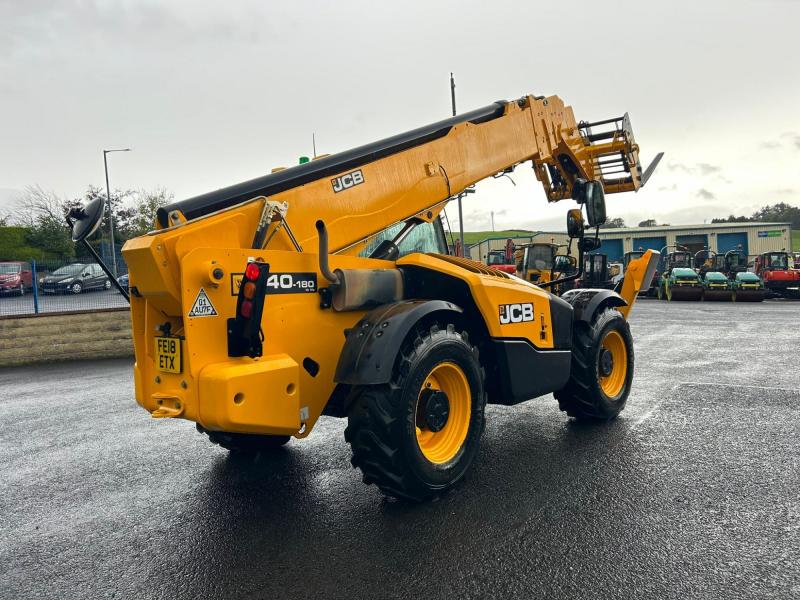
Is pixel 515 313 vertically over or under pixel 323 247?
under

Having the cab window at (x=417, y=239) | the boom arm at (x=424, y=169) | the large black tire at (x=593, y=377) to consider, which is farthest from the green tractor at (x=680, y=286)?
the cab window at (x=417, y=239)

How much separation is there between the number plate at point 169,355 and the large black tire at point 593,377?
3424 mm

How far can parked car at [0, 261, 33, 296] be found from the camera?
13.1 metres

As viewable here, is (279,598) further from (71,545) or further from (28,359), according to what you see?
(28,359)

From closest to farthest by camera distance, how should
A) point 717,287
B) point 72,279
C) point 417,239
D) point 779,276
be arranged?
1. point 417,239
2. point 72,279
3. point 717,287
4. point 779,276

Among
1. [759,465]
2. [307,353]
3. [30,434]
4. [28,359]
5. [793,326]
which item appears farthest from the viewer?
[793,326]

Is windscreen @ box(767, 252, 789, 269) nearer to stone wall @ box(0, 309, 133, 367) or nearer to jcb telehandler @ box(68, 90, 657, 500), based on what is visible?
jcb telehandler @ box(68, 90, 657, 500)

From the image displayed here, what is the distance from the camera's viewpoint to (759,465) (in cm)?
440

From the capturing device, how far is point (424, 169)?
4797mm

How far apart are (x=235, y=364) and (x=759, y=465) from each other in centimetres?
377

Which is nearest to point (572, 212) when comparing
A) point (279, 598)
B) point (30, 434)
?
point (279, 598)

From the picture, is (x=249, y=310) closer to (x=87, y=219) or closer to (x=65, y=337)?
(x=87, y=219)

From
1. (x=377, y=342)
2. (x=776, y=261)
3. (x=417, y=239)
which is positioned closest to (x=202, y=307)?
(x=377, y=342)

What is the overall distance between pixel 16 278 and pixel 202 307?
12706 millimetres
